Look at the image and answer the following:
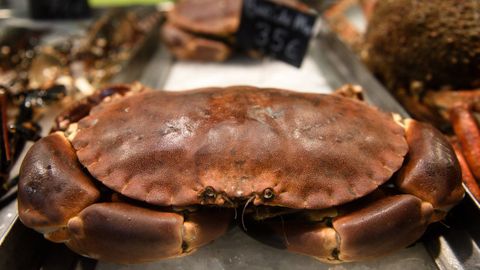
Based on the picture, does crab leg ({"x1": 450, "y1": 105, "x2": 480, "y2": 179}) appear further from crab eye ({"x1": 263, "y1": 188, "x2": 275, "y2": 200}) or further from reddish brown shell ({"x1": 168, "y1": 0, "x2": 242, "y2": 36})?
reddish brown shell ({"x1": 168, "y1": 0, "x2": 242, "y2": 36})

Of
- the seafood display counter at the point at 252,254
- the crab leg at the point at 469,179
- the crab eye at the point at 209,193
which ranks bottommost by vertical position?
the seafood display counter at the point at 252,254

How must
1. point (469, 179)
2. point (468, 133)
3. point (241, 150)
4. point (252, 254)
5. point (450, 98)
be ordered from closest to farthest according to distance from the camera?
point (241, 150) → point (252, 254) → point (469, 179) → point (468, 133) → point (450, 98)

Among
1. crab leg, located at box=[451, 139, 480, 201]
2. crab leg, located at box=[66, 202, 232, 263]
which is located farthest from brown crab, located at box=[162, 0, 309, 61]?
crab leg, located at box=[66, 202, 232, 263]

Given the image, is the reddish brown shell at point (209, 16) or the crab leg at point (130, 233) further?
the reddish brown shell at point (209, 16)

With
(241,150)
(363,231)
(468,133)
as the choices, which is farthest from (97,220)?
(468,133)

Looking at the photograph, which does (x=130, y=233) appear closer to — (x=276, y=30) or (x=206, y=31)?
(x=276, y=30)

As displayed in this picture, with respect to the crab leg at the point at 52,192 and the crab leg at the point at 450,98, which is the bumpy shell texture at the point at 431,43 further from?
the crab leg at the point at 52,192

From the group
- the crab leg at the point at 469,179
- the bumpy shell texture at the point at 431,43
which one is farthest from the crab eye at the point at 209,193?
the bumpy shell texture at the point at 431,43
